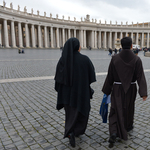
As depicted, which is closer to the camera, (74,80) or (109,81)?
(74,80)

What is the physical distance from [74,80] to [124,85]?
902 mm

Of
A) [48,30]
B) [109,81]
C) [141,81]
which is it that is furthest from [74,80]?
[48,30]

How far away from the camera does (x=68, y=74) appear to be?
300 centimetres

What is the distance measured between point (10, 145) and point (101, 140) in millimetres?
1731

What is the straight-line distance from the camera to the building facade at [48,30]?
47.5 metres

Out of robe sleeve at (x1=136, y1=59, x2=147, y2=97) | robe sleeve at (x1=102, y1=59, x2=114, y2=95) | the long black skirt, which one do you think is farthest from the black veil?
robe sleeve at (x1=136, y1=59, x2=147, y2=97)

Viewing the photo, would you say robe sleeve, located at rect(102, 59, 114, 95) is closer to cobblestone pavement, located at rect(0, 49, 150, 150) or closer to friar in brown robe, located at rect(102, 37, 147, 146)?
friar in brown robe, located at rect(102, 37, 147, 146)

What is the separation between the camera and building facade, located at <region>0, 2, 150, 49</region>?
47.5 meters

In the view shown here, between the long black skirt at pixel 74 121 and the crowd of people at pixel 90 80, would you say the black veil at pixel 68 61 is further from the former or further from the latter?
the long black skirt at pixel 74 121

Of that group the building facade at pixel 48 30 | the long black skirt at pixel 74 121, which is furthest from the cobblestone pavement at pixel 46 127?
the building facade at pixel 48 30

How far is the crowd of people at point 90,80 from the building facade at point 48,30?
45.3 metres

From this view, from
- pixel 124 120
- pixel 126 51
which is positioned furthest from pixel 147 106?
pixel 126 51

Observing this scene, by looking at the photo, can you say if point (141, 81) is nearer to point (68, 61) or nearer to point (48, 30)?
point (68, 61)

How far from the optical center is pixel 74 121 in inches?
122
